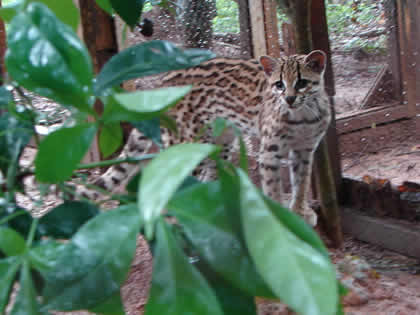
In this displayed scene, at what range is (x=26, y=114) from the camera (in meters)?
0.74

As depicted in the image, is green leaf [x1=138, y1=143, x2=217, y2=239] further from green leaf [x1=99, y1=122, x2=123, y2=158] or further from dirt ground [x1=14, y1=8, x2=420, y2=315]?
dirt ground [x1=14, y1=8, x2=420, y2=315]

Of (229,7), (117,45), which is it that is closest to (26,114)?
(117,45)

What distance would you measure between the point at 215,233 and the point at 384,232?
8.25 ft

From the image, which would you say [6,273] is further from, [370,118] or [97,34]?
[370,118]

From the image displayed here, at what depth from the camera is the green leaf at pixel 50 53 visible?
0.53 metres

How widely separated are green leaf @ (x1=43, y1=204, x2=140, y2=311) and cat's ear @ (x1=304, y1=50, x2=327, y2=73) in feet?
7.52

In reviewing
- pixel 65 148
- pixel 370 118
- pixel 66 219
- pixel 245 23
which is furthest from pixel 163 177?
pixel 370 118

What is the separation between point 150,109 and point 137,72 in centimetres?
24

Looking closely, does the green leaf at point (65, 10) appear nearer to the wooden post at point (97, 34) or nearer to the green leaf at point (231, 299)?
the green leaf at point (231, 299)

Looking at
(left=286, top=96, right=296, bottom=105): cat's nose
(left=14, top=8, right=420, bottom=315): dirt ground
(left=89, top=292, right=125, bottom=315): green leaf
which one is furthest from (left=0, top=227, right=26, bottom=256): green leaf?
(left=286, top=96, right=296, bottom=105): cat's nose

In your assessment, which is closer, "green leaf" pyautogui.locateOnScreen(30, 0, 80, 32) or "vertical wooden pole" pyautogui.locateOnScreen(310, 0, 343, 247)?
"green leaf" pyautogui.locateOnScreen(30, 0, 80, 32)

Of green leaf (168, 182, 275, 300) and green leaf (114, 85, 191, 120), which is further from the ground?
green leaf (114, 85, 191, 120)

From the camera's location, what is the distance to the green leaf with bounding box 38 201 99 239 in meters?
0.69

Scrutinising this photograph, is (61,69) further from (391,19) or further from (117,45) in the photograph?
(391,19)
